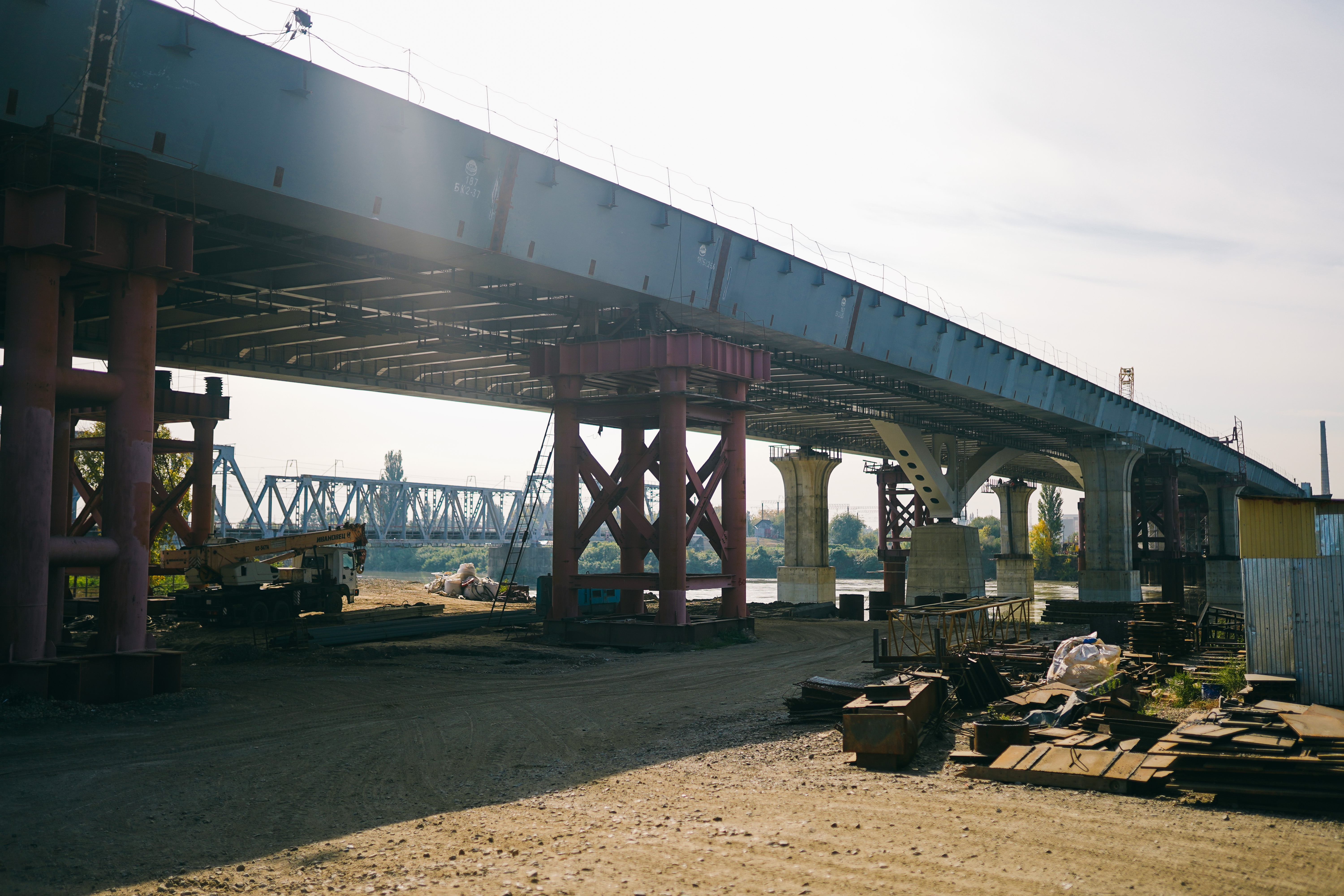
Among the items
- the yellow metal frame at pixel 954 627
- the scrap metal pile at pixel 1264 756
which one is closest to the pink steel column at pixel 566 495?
the yellow metal frame at pixel 954 627

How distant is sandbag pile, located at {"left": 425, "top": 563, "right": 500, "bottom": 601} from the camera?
48.4 m

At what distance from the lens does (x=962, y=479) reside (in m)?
62.3

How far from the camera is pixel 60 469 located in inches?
828

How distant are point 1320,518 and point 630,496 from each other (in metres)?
Answer: 18.2

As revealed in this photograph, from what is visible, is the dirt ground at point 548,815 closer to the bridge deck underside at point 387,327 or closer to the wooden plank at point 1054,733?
the wooden plank at point 1054,733

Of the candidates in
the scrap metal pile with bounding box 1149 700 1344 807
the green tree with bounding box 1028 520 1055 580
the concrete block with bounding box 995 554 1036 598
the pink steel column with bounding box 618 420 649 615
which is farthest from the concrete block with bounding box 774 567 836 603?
the green tree with bounding box 1028 520 1055 580

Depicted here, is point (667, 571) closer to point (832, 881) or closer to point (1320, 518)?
point (1320, 518)

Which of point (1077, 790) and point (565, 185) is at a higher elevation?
point (565, 185)

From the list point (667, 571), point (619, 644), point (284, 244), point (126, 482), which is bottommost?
point (619, 644)

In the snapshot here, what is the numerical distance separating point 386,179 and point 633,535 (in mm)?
13369

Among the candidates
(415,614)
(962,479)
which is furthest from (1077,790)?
(962,479)

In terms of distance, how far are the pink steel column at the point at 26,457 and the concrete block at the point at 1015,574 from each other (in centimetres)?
6195

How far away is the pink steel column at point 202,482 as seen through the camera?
38375 millimetres

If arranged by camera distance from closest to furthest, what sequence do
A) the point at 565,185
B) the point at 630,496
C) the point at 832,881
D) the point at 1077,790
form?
the point at 832,881, the point at 1077,790, the point at 565,185, the point at 630,496
